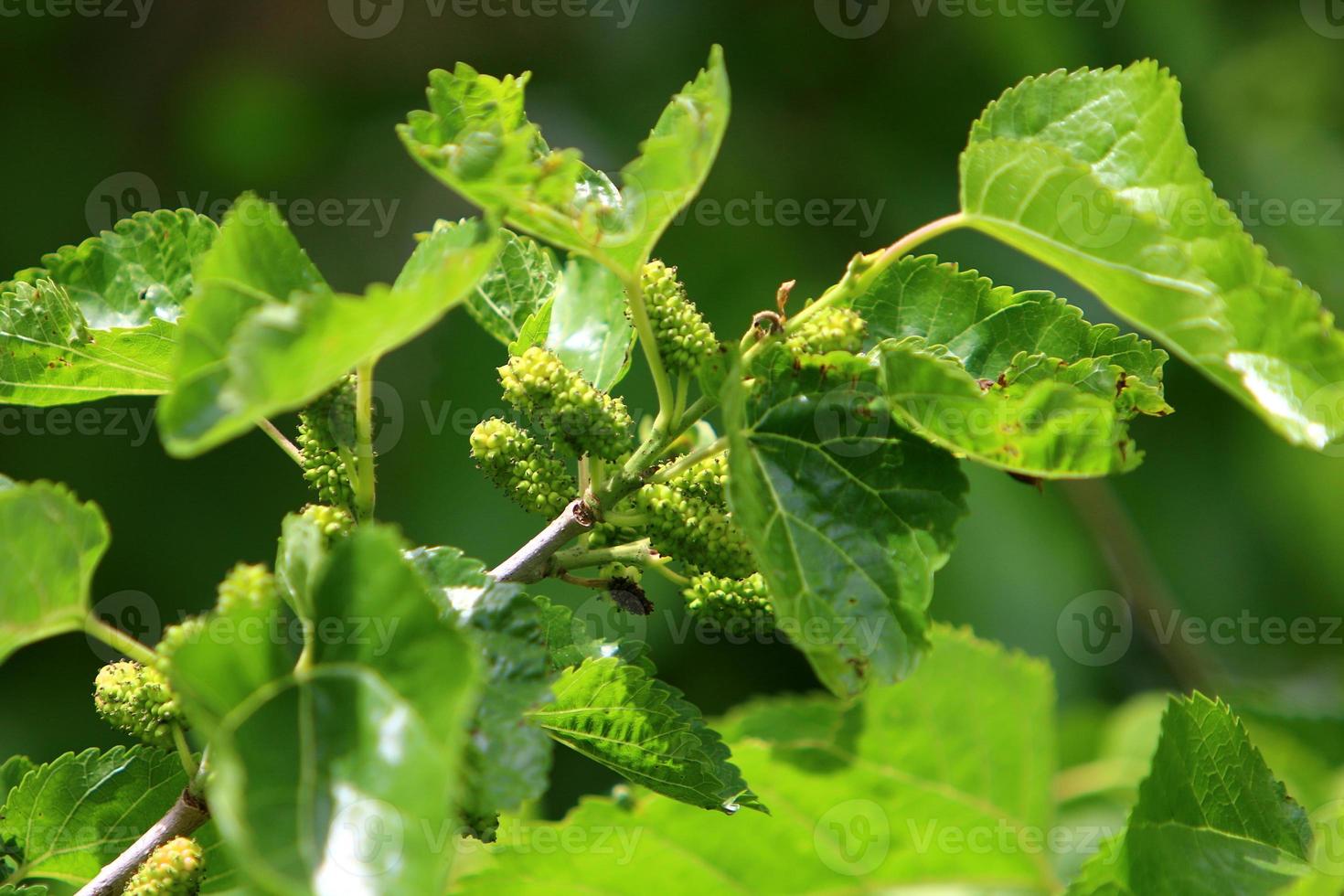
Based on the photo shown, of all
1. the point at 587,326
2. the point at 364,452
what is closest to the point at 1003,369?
the point at 587,326

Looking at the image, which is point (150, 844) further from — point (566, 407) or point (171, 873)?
point (566, 407)

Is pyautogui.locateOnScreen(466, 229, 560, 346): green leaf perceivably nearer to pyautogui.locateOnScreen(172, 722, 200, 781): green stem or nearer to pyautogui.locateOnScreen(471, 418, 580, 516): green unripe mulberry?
pyautogui.locateOnScreen(471, 418, 580, 516): green unripe mulberry

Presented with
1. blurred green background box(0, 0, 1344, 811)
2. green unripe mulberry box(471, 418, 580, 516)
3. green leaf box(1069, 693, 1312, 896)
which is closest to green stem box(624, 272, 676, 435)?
green unripe mulberry box(471, 418, 580, 516)

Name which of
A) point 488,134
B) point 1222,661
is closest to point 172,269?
point 488,134

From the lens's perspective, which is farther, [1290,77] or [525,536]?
[1290,77]

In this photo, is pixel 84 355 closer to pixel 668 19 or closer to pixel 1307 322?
pixel 1307 322

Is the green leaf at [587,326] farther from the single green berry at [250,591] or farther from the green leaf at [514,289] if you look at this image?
the single green berry at [250,591]
